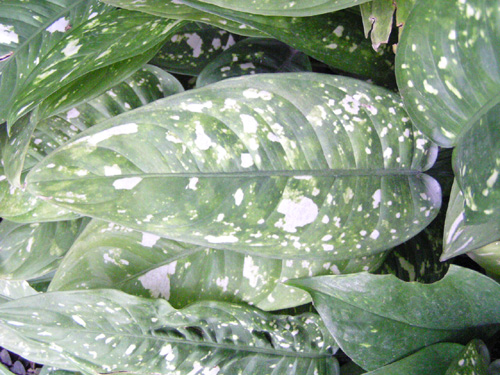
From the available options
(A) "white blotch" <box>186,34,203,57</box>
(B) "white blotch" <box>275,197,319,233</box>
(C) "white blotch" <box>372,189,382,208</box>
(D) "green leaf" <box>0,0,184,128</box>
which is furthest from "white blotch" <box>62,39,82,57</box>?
(C) "white blotch" <box>372,189,382,208</box>

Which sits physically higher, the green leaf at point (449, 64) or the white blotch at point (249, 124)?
the green leaf at point (449, 64)

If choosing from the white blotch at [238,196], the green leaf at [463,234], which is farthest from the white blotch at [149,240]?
the green leaf at [463,234]

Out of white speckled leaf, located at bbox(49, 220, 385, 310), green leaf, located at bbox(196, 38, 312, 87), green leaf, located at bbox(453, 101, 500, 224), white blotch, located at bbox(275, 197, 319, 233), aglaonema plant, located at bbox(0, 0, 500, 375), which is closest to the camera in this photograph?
green leaf, located at bbox(453, 101, 500, 224)

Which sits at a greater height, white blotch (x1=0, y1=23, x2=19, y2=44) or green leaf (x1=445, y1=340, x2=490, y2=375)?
white blotch (x1=0, y1=23, x2=19, y2=44)

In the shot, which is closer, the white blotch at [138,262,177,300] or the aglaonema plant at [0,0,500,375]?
the aglaonema plant at [0,0,500,375]

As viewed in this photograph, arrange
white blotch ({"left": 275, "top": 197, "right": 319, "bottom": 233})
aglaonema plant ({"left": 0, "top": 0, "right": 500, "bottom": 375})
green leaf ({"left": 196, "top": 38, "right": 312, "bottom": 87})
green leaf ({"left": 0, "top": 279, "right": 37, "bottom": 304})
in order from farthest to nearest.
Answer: green leaf ({"left": 0, "top": 279, "right": 37, "bottom": 304}), green leaf ({"left": 196, "top": 38, "right": 312, "bottom": 87}), white blotch ({"left": 275, "top": 197, "right": 319, "bottom": 233}), aglaonema plant ({"left": 0, "top": 0, "right": 500, "bottom": 375})

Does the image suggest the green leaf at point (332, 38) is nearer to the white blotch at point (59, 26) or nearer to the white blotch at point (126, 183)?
the white blotch at point (126, 183)

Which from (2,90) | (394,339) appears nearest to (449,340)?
(394,339)

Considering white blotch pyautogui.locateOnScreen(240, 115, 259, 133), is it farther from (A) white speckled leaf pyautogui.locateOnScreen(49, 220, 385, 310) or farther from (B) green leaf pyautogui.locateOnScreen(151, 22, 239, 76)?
(B) green leaf pyautogui.locateOnScreen(151, 22, 239, 76)
